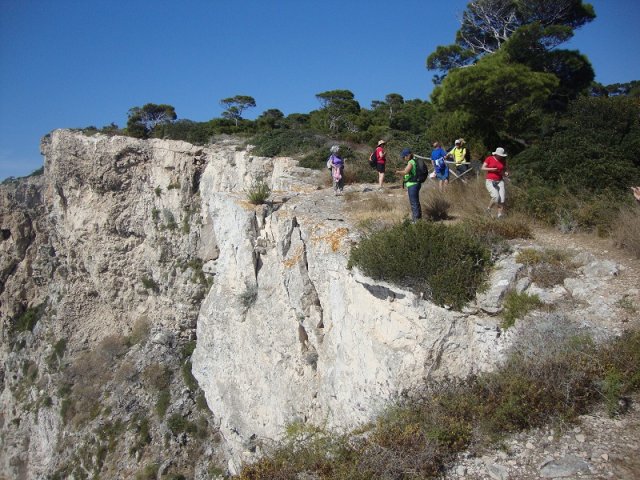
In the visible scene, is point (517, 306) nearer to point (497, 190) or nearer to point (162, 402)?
point (497, 190)

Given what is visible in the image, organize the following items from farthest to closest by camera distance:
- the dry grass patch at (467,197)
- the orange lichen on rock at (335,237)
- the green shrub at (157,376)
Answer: the green shrub at (157,376) < the dry grass patch at (467,197) < the orange lichen on rock at (335,237)

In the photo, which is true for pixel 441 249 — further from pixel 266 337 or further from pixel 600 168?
pixel 266 337

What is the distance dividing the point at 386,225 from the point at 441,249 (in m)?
1.66

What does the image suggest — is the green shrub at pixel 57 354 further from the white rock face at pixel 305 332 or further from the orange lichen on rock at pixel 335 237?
the orange lichen on rock at pixel 335 237

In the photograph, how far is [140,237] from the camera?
2114cm

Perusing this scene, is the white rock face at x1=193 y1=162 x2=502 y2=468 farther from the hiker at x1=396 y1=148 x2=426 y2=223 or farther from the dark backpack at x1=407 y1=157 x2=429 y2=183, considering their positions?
the dark backpack at x1=407 y1=157 x2=429 y2=183

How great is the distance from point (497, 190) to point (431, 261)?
2.53 m

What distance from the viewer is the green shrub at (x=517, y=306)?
5.29m

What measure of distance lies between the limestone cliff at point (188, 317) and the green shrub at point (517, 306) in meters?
0.12

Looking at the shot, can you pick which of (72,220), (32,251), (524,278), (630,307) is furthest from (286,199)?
(32,251)

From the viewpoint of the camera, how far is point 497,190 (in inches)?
304

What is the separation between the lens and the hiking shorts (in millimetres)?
7613

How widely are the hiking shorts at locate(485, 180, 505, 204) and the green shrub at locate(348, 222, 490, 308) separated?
1.45m

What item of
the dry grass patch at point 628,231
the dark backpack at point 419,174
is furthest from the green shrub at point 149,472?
the dry grass patch at point 628,231
